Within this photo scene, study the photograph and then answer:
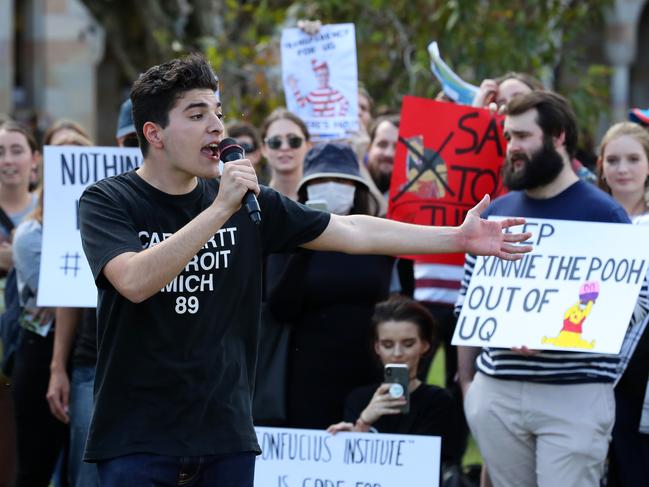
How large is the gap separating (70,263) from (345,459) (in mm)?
1625

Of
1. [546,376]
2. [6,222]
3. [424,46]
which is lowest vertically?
[546,376]

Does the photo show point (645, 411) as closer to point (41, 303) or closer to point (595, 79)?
point (41, 303)

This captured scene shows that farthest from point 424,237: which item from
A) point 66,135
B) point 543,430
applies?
point 66,135

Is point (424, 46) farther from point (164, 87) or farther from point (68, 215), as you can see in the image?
point (164, 87)

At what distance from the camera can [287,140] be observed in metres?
7.61

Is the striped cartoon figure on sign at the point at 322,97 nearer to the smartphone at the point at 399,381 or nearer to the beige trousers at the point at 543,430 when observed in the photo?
the smartphone at the point at 399,381

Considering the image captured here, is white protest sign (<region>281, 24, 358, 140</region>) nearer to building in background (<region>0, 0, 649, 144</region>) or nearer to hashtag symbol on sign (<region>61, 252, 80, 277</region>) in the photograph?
hashtag symbol on sign (<region>61, 252, 80, 277</region>)

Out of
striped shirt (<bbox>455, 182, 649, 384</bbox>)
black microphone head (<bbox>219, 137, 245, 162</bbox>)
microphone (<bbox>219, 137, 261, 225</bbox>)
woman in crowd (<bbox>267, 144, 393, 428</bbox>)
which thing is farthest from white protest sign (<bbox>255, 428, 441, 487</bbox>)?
black microphone head (<bbox>219, 137, 245, 162</bbox>)

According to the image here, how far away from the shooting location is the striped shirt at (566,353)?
19.3 ft

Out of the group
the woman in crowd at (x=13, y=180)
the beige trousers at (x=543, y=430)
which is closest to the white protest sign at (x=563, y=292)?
the beige trousers at (x=543, y=430)

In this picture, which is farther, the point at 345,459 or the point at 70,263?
the point at 70,263

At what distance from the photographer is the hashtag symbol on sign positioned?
6762 mm

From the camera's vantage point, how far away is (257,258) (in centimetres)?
454

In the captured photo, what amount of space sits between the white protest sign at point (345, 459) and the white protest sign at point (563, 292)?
68cm
